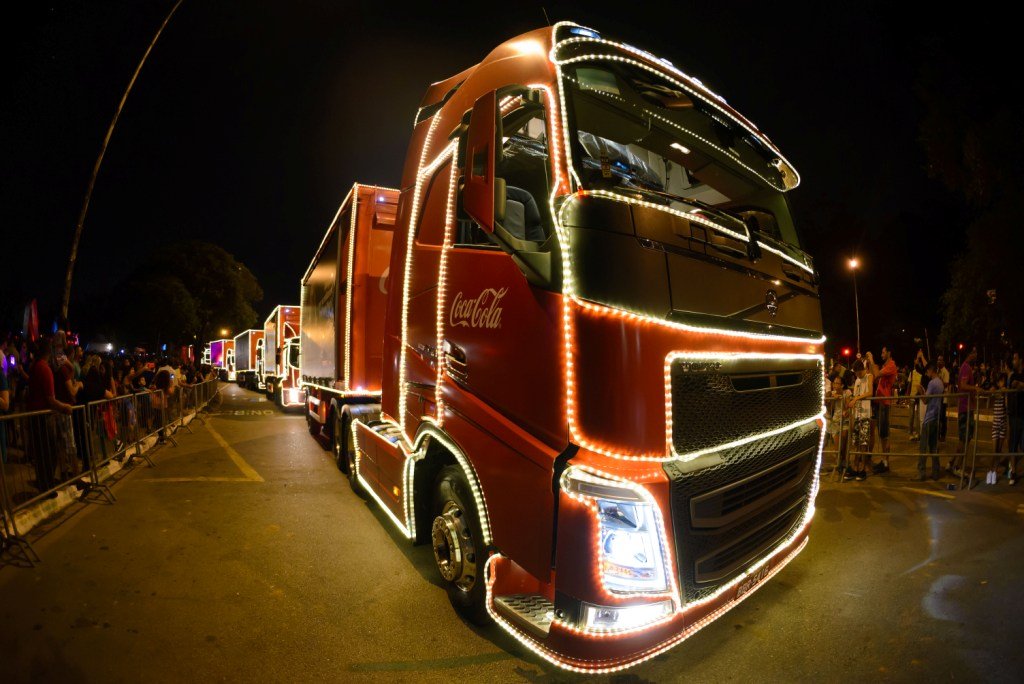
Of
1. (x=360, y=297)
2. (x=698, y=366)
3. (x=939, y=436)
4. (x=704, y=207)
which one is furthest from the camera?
(x=939, y=436)

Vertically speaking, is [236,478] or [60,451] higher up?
[60,451]

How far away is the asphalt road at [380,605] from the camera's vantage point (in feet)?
10.2

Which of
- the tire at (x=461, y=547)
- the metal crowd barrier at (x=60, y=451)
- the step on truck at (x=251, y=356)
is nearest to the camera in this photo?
the tire at (x=461, y=547)

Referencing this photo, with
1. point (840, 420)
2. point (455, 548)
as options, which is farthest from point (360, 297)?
point (840, 420)

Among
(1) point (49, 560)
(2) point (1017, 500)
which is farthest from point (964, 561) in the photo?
(1) point (49, 560)

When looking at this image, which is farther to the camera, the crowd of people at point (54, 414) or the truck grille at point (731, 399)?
the crowd of people at point (54, 414)

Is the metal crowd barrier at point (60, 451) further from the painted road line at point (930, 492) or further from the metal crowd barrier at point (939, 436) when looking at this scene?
the painted road line at point (930, 492)

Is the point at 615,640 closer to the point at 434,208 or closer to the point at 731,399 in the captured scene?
the point at 731,399

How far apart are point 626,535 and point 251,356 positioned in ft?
105

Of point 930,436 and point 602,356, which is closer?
point 602,356

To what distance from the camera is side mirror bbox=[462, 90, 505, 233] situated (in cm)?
274

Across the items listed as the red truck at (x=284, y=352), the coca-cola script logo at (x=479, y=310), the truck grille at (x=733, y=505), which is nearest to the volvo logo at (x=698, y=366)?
the truck grille at (x=733, y=505)

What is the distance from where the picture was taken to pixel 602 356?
245 cm

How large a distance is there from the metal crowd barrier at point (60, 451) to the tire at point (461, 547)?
3869mm
